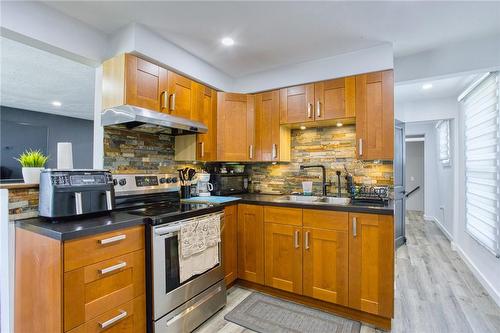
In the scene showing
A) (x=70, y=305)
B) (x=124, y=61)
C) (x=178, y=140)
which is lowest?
(x=70, y=305)

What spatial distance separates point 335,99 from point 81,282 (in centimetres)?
264

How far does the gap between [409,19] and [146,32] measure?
86.7 inches

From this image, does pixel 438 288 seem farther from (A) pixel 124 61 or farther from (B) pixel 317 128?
(A) pixel 124 61

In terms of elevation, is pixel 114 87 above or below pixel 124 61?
below

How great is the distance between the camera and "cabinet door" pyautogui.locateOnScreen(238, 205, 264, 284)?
8.63 feet

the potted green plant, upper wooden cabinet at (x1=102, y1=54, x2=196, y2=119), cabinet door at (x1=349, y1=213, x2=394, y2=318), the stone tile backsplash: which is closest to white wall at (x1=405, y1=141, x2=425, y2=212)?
the stone tile backsplash

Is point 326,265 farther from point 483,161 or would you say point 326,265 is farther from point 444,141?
point 444,141

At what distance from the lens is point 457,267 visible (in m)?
3.34

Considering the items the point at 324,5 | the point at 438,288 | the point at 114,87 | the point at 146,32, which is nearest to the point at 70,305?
the point at 114,87

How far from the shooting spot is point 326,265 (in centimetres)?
228

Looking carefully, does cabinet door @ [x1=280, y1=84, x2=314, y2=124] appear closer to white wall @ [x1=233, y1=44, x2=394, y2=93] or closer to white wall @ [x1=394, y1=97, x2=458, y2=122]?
white wall @ [x1=233, y1=44, x2=394, y2=93]

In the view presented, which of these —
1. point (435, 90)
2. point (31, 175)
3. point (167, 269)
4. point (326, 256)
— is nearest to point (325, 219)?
point (326, 256)

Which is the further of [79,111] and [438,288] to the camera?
[79,111]

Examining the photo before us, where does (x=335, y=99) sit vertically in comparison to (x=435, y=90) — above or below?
below
